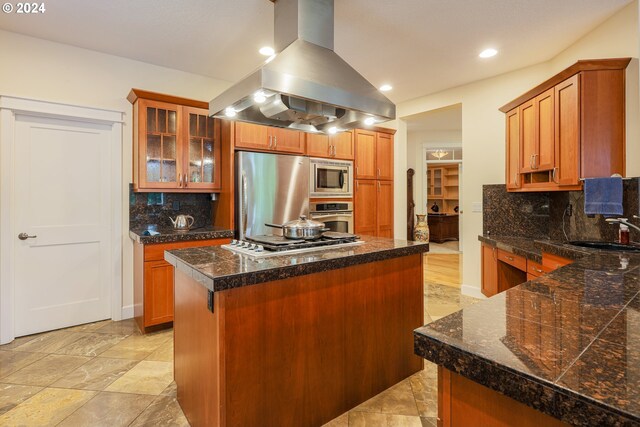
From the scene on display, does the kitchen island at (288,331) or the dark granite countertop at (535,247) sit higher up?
the dark granite countertop at (535,247)

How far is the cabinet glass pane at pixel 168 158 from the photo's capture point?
3.37 meters

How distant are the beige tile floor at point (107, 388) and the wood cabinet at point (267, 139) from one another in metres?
2.07

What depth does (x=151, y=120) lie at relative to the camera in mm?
3268

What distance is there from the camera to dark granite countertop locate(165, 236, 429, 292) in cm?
145

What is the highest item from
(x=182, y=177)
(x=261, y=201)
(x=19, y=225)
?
(x=182, y=177)

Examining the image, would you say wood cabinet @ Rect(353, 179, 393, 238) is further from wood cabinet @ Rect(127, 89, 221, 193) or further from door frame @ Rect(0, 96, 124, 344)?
door frame @ Rect(0, 96, 124, 344)

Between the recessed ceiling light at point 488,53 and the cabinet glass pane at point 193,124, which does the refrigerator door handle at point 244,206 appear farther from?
the recessed ceiling light at point 488,53

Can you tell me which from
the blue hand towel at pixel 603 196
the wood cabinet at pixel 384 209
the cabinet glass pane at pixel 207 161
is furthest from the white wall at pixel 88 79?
the blue hand towel at pixel 603 196

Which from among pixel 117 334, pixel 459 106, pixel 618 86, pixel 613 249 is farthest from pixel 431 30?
pixel 117 334

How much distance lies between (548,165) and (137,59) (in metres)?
4.11

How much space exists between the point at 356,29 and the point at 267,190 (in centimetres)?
177

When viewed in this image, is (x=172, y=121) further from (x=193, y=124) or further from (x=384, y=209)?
(x=384, y=209)

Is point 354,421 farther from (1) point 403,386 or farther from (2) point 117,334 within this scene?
(2) point 117,334

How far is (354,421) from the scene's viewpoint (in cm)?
188
